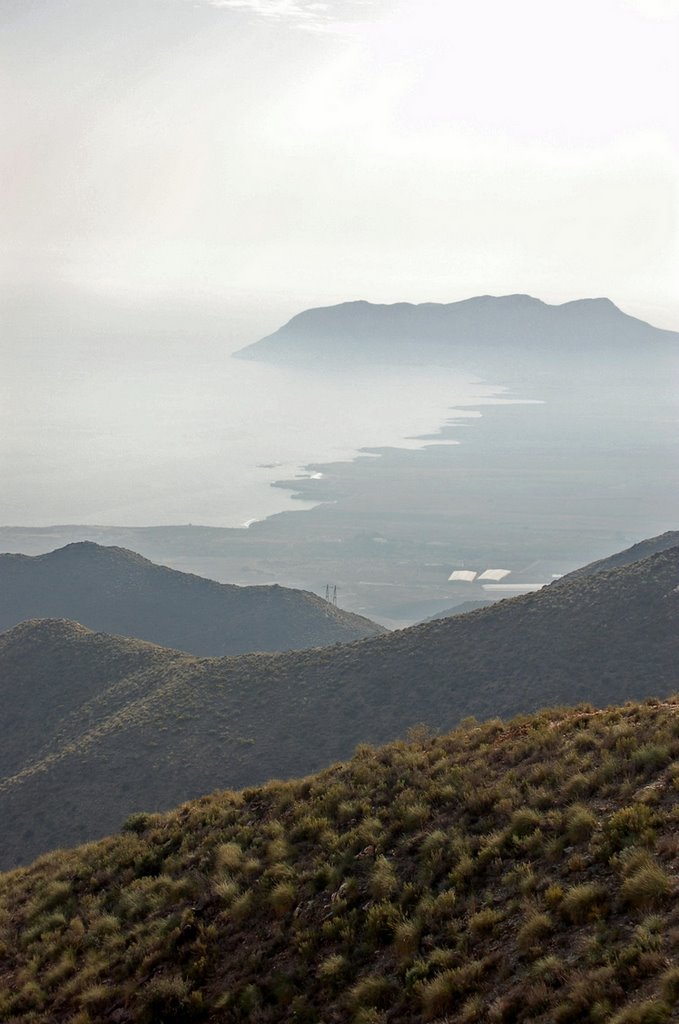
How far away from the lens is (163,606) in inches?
3280

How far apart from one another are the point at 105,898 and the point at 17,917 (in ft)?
6.75

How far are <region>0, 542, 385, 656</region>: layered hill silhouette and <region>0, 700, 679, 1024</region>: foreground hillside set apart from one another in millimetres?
55363

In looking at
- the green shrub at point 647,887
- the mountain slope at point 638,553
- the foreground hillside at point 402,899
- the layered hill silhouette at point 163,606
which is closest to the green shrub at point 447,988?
the foreground hillside at point 402,899

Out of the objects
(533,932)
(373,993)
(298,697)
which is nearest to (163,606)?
(298,697)

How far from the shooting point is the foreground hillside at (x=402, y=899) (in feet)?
31.4

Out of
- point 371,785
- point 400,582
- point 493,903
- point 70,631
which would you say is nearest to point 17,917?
point 371,785

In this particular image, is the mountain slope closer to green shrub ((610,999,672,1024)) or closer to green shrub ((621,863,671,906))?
green shrub ((621,863,671,906))

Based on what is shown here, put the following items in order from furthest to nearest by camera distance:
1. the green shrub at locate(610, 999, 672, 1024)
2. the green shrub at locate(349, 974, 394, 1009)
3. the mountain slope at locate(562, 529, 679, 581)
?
the mountain slope at locate(562, 529, 679, 581) → the green shrub at locate(349, 974, 394, 1009) → the green shrub at locate(610, 999, 672, 1024)

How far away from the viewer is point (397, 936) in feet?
36.8

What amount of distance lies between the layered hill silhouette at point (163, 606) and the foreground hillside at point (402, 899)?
55.4 metres

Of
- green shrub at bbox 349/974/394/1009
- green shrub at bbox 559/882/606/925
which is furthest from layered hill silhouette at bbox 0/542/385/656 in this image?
green shrub at bbox 559/882/606/925

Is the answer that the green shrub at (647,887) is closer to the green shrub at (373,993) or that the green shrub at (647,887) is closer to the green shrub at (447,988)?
the green shrub at (447,988)

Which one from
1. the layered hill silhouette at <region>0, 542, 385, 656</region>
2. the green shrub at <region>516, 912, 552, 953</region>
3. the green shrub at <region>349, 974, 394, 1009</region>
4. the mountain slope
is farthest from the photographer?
the layered hill silhouette at <region>0, 542, 385, 656</region>

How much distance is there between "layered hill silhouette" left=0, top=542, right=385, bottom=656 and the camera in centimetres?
7519
